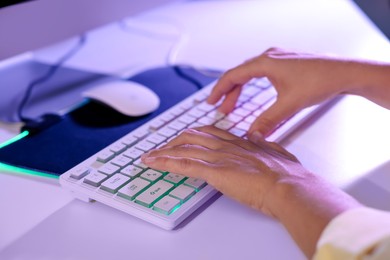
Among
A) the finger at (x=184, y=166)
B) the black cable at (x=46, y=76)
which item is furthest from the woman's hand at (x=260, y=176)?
the black cable at (x=46, y=76)

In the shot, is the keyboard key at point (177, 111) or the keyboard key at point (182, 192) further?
the keyboard key at point (177, 111)

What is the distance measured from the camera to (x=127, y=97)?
856mm

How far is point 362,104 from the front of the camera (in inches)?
33.7

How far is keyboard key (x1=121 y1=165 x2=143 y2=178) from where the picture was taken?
25.6 inches

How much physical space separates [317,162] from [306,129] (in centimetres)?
9

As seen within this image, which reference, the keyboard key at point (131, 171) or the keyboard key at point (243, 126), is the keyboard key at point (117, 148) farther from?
the keyboard key at point (243, 126)

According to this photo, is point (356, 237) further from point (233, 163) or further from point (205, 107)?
point (205, 107)

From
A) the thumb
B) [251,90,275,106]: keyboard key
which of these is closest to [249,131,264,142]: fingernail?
the thumb

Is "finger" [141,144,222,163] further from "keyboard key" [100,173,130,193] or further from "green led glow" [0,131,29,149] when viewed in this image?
"green led glow" [0,131,29,149]

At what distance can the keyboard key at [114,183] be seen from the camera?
630 mm

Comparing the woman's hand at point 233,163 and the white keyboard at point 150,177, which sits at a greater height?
the woman's hand at point 233,163

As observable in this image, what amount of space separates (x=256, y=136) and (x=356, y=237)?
0.26 meters

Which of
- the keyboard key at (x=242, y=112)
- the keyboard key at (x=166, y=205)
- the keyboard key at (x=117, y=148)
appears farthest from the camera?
the keyboard key at (x=242, y=112)

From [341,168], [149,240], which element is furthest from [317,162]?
[149,240]
